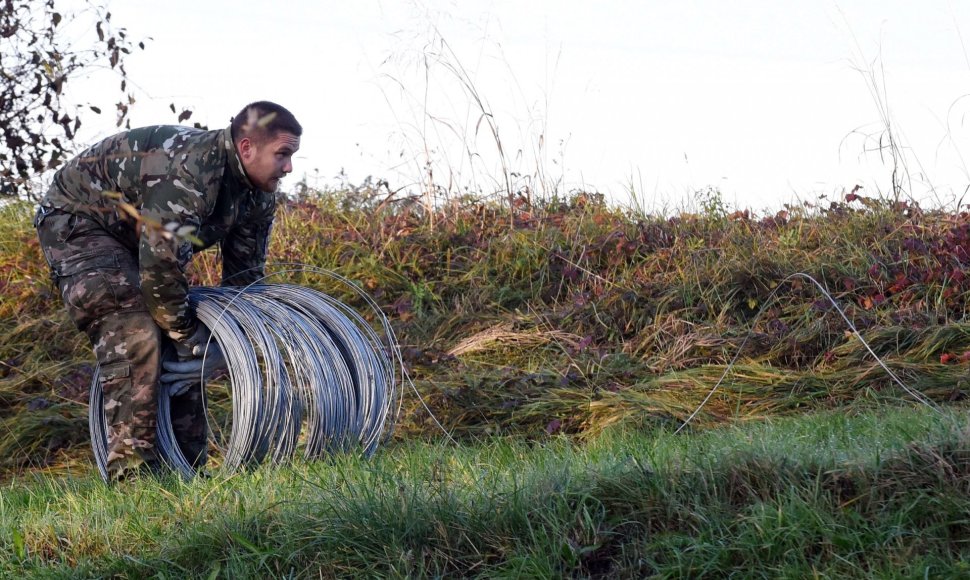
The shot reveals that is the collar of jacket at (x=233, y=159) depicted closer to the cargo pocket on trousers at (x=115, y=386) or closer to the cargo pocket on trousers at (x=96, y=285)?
the cargo pocket on trousers at (x=96, y=285)

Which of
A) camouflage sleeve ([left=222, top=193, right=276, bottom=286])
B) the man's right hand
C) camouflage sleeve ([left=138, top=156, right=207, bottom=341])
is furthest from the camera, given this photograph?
camouflage sleeve ([left=222, top=193, right=276, bottom=286])

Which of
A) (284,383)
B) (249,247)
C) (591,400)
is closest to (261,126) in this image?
(249,247)

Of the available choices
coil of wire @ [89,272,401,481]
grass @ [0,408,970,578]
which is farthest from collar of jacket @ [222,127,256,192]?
grass @ [0,408,970,578]

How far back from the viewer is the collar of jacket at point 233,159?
508cm

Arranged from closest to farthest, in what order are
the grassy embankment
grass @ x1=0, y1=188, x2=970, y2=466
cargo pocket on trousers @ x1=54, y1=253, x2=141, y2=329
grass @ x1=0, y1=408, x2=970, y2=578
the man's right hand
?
grass @ x1=0, y1=408, x2=970, y2=578 < the grassy embankment < cargo pocket on trousers @ x1=54, y1=253, x2=141, y2=329 < the man's right hand < grass @ x1=0, y1=188, x2=970, y2=466

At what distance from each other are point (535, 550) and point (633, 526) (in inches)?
14.3

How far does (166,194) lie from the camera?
→ 4980 millimetres

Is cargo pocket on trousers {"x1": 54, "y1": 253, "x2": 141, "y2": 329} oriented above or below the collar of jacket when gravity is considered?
below

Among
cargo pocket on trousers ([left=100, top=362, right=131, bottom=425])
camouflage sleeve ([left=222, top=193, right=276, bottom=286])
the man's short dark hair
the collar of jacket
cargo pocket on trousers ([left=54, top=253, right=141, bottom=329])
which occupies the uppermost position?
the man's short dark hair

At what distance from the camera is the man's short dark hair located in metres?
5.03

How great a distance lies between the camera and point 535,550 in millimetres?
3490

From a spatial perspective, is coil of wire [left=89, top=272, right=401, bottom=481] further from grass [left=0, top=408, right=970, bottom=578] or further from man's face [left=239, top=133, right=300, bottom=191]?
grass [left=0, top=408, right=970, bottom=578]

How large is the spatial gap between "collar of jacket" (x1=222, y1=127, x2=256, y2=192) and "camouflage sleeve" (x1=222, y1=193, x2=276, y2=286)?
42 cm

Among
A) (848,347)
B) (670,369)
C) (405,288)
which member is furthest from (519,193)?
(848,347)
